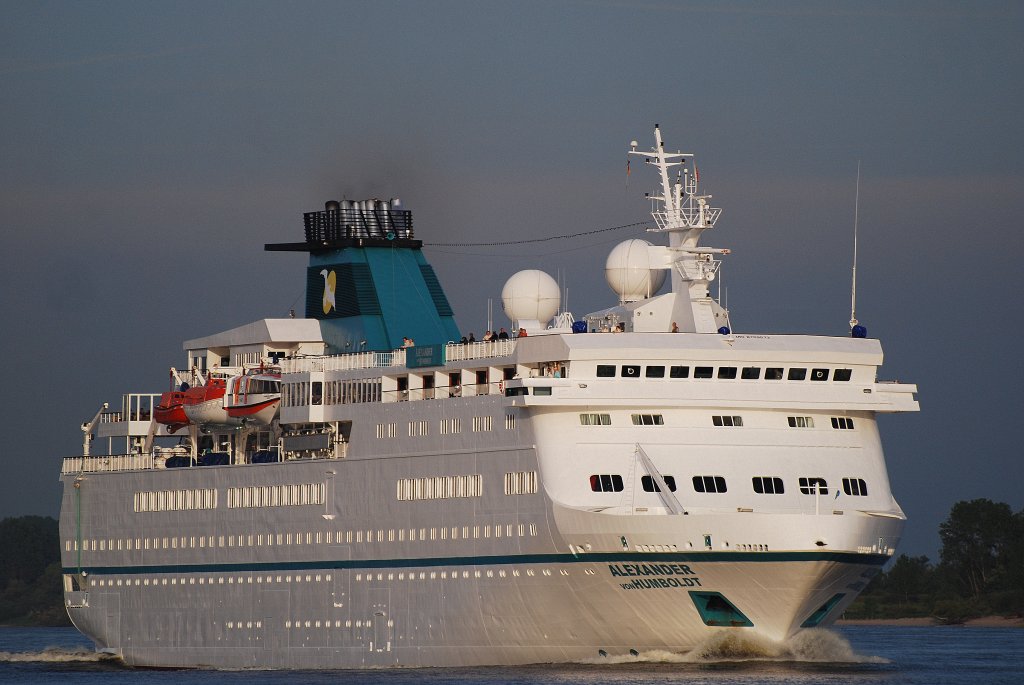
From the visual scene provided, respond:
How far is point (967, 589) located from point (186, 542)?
6005 centimetres

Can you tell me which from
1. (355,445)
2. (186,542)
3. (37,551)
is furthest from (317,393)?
(37,551)

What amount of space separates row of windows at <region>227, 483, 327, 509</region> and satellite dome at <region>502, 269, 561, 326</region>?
25.1 ft

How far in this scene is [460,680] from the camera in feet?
158

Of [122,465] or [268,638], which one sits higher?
[122,465]

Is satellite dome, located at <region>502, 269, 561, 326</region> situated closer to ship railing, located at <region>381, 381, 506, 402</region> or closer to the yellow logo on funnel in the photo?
ship railing, located at <region>381, 381, 506, 402</region>

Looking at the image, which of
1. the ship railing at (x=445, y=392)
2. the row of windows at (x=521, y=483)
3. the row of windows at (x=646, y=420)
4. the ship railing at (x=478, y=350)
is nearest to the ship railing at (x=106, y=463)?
the ship railing at (x=445, y=392)

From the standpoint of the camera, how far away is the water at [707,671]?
46000mm

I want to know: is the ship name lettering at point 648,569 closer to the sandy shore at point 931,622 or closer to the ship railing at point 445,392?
the ship railing at point 445,392

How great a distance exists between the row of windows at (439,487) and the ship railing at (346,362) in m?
3.83

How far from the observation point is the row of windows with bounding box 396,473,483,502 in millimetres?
52281

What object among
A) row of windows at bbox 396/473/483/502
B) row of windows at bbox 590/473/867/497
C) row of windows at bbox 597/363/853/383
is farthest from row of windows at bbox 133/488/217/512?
row of windows at bbox 597/363/853/383

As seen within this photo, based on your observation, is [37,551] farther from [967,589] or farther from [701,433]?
[701,433]

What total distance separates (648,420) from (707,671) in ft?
21.6

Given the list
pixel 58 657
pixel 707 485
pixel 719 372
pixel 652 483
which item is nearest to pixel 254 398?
pixel 58 657
